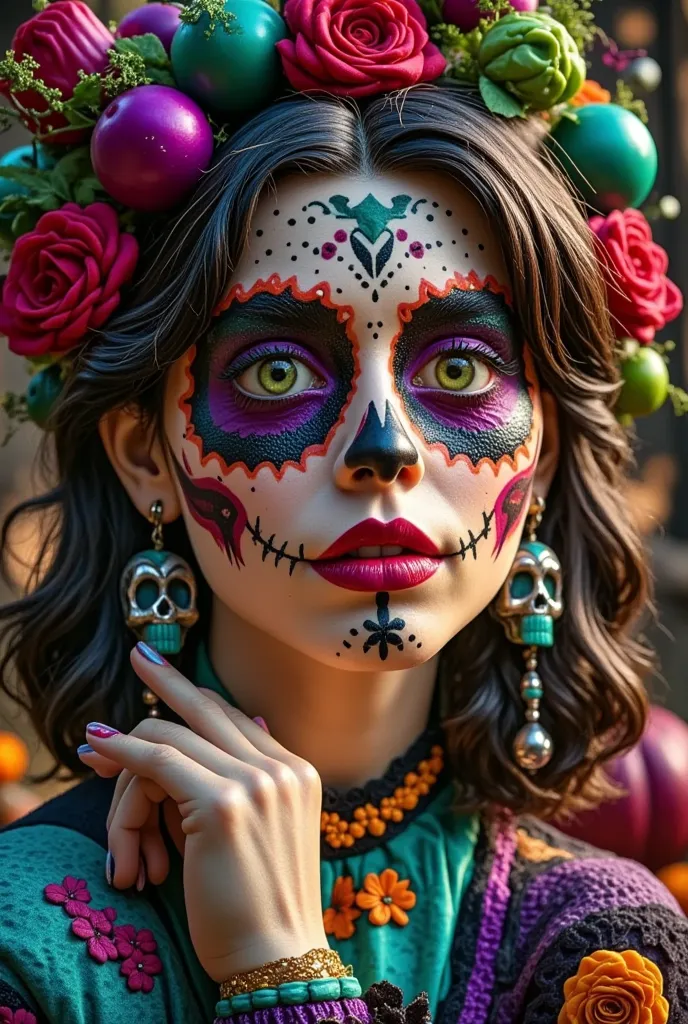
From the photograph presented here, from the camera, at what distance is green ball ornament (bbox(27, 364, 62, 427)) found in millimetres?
2354

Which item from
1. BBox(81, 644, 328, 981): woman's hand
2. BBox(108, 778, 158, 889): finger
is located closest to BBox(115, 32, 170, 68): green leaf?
BBox(81, 644, 328, 981): woman's hand

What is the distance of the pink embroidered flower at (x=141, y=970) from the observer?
2008 millimetres

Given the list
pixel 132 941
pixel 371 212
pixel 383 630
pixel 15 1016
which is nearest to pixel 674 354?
pixel 371 212

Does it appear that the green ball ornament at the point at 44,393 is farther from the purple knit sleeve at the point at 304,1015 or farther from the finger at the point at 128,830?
the purple knit sleeve at the point at 304,1015

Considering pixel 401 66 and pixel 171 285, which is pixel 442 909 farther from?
pixel 401 66

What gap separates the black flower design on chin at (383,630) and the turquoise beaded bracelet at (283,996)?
0.45m

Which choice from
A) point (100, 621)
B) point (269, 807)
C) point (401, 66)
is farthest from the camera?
point (100, 621)

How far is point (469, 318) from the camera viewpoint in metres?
2.11

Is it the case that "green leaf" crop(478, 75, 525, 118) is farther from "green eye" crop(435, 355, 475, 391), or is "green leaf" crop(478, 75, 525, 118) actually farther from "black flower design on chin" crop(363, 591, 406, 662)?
"black flower design on chin" crop(363, 591, 406, 662)

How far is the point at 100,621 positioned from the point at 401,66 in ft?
3.26

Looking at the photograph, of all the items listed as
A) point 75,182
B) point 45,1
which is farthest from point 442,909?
point 45,1

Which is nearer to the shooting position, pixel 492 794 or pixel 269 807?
pixel 269 807

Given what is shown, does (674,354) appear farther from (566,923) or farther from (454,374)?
(566,923)

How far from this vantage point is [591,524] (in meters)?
2.42
